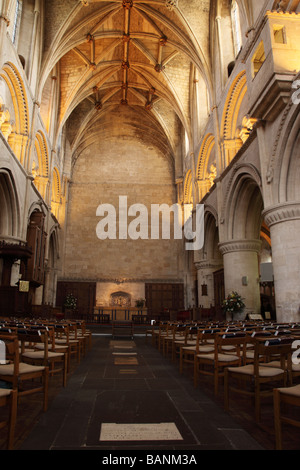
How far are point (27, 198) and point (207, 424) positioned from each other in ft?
46.3

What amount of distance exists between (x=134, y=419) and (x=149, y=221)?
23.7 meters

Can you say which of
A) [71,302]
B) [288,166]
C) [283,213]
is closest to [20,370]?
[283,213]

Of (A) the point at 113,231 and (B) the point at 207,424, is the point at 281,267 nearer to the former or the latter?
(B) the point at 207,424

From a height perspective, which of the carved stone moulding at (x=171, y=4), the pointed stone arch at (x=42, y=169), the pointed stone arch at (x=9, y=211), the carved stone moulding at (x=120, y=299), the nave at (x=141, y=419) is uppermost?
the carved stone moulding at (x=171, y=4)

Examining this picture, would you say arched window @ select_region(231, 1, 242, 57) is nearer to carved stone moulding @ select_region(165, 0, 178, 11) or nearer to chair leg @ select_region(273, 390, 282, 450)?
carved stone moulding @ select_region(165, 0, 178, 11)

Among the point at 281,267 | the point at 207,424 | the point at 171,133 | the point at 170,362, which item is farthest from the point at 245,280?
the point at 171,133

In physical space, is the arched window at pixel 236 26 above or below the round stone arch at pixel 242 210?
above

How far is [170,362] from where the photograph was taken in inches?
293

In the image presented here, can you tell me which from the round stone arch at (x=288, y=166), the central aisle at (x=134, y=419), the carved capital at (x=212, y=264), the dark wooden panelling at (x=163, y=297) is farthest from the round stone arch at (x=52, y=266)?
the central aisle at (x=134, y=419)

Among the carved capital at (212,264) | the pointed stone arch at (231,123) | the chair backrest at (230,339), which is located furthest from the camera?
the carved capital at (212,264)

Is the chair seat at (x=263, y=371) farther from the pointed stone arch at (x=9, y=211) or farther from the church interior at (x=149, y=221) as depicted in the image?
the pointed stone arch at (x=9, y=211)

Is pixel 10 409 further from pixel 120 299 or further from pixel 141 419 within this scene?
pixel 120 299

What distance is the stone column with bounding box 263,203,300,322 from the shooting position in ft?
30.7

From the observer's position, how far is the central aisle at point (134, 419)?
2842mm
